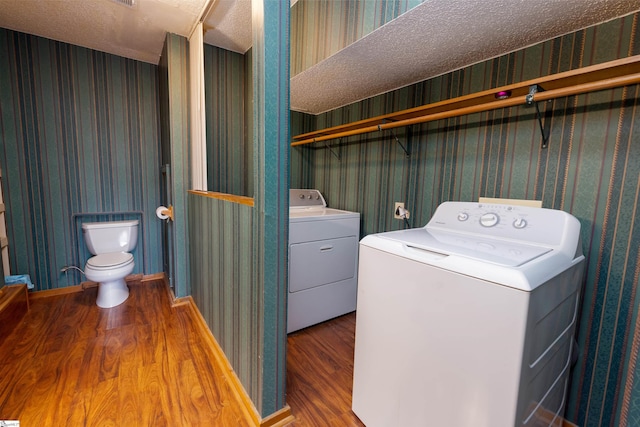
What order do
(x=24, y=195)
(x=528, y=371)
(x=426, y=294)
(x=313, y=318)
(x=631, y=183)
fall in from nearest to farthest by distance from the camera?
1. (x=528, y=371)
2. (x=426, y=294)
3. (x=631, y=183)
4. (x=313, y=318)
5. (x=24, y=195)

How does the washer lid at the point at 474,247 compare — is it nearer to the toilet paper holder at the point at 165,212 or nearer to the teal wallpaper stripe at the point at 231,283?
the teal wallpaper stripe at the point at 231,283

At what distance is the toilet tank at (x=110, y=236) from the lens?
8.01 feet

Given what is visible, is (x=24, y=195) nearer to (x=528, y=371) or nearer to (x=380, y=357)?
(x=380, y=357)

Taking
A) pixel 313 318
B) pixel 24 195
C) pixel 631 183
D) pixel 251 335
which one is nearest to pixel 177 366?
pixel 251 335

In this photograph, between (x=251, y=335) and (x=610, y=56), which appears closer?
(x=610, y=56)

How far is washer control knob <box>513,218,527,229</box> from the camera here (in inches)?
43.7

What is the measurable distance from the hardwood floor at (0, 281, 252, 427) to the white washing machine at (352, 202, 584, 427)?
715mm

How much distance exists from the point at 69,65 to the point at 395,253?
319cm

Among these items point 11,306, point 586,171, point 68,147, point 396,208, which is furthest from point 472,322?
point 68,147

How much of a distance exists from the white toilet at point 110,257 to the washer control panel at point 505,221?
2.38 metres

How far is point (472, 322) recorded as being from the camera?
2.59 ft

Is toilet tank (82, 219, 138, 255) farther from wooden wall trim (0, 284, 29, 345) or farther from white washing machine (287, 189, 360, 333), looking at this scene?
white washing machine (287, 189, 360, 333)

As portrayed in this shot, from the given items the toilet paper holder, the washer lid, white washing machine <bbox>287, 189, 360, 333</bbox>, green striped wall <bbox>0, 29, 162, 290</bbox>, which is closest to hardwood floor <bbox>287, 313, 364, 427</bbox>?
white washing machine <bbox>287, 189, 360, 333</bbox>

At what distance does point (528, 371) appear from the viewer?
2.47 feet
